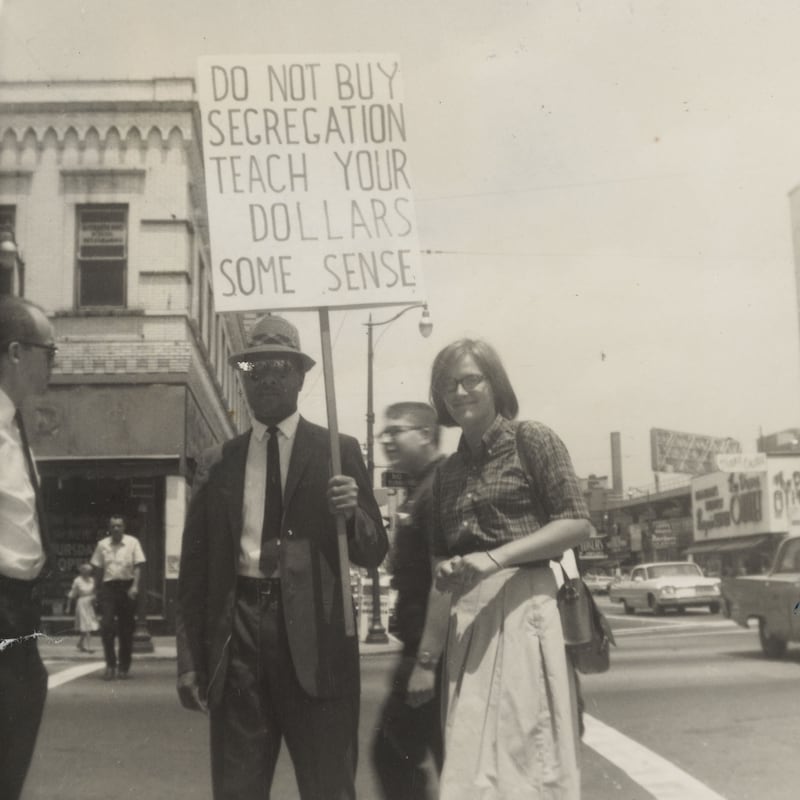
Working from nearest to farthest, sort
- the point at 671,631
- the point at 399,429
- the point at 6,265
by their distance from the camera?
the point at 399,429, the point at 6,265, the point at 671,631

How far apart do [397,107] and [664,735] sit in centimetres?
541

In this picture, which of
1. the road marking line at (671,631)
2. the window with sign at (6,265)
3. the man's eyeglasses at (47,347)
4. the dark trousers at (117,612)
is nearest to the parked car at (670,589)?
the road marking line at (671,631)

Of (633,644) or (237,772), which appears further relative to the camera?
(633,644)

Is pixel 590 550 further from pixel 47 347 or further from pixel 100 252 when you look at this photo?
pixel 100 252

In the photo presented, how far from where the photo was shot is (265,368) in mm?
3881

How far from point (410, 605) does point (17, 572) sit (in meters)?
1.67

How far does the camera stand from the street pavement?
6492 mm

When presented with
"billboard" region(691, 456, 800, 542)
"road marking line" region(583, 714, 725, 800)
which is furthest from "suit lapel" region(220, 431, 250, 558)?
"billboard" region(691, 456, 800, 542)

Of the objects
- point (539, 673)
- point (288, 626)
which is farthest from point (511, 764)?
point (288, 626)

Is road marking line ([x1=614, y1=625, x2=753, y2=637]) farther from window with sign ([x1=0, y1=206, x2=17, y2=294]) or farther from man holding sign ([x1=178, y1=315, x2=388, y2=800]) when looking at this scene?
man holding sign ([x1=178, y1=315, x2=388, y2=800])

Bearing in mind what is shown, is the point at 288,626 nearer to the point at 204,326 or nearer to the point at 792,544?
the point at 792,544

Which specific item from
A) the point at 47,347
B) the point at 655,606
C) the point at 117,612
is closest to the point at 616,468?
the point at 655,606

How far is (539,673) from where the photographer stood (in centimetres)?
348

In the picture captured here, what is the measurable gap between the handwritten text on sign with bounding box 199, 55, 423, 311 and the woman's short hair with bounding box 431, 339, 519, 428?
1.90 ft
